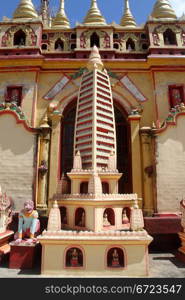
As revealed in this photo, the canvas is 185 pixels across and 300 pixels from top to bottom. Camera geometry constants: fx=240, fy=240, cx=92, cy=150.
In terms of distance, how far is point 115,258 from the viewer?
279 inches

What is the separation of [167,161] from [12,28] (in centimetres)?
1375

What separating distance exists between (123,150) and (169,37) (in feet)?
29.1

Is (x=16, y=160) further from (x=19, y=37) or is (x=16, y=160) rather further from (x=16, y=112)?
(x=19, y=37)

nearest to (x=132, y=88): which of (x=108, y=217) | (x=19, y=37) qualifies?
(x=19, y=37)

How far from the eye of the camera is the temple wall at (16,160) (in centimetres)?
1316

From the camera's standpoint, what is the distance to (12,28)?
659 inches

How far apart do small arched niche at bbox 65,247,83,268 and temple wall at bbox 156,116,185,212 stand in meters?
6.70

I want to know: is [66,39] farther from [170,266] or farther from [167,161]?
[170,266]

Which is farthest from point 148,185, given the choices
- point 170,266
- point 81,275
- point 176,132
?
point 81,275

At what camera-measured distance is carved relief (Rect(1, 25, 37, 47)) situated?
16125 millimetres

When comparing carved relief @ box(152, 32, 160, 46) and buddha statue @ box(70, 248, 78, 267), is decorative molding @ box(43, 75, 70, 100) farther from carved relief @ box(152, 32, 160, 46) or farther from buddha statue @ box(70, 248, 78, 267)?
buddha statue @ box(70, 248, 78, 267)

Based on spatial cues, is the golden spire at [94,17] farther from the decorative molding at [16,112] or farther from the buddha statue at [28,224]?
the buddha statue at [28,224]

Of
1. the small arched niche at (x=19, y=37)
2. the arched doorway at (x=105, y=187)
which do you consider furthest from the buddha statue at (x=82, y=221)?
the small arched niche at (x=19, y=37)

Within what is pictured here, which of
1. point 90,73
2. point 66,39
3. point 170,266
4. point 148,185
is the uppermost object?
point 66,39
